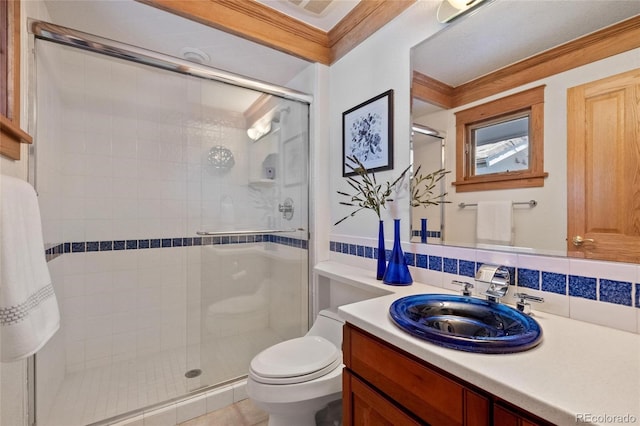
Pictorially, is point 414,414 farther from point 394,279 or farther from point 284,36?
point 284,36

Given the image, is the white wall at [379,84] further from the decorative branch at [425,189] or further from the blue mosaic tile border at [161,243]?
the blue mosaic tile border at [161,243]

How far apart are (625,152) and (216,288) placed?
6.98ft

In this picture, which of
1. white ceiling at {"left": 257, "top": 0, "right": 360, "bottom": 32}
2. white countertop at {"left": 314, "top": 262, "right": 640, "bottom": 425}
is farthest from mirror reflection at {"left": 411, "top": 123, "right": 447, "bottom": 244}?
white ceiling at {"left": 257, "top": 0, "right": 360, "bottom": 32}

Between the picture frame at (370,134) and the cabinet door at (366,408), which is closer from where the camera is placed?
the cabinet door at (366,408)

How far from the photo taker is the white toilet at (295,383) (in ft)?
3.63

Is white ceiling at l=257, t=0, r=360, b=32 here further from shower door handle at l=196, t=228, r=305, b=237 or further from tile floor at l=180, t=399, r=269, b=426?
tile floor at l=180, t=399, r=269, b=426

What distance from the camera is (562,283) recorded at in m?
0.87

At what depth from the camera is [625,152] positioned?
0.79 m

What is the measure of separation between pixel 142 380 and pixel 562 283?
2.33 metres

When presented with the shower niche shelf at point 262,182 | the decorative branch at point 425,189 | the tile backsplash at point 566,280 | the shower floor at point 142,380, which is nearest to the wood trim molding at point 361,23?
the decorative branch at point 425,189

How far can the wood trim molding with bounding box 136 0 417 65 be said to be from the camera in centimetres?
144

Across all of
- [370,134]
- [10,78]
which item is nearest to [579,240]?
[370,134]

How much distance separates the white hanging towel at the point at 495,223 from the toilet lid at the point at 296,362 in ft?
2.78

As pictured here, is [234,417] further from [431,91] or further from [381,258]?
[431,91]
